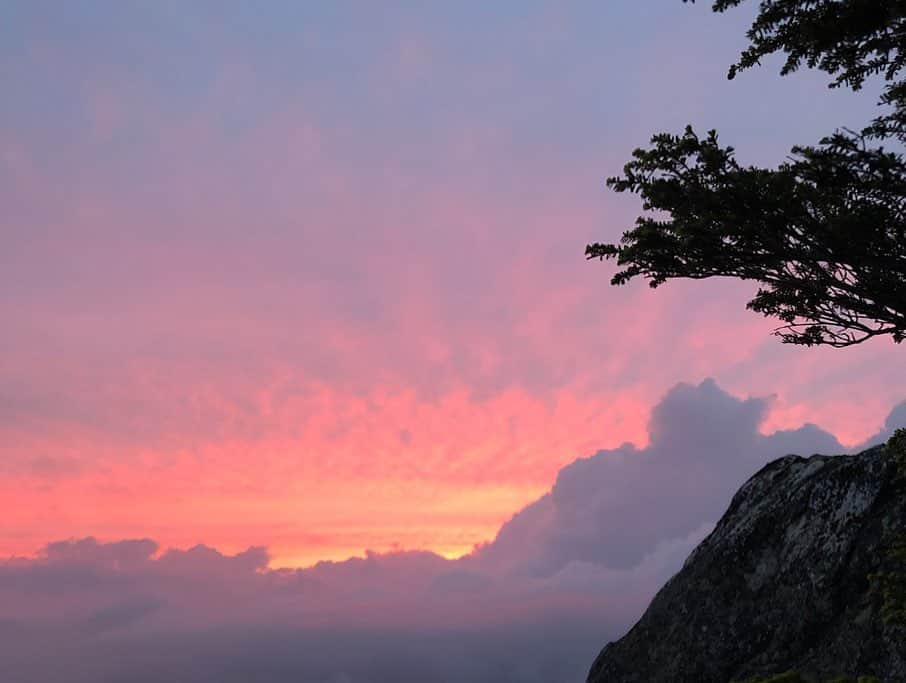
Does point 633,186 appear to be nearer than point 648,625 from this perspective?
Yes

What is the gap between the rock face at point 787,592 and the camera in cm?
1566

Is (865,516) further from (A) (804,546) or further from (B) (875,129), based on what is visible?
(B) (875,129)

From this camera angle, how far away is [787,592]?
661 inches

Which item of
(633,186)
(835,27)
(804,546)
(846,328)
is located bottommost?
(804,546)

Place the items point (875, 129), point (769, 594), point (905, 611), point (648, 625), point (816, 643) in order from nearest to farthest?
point (905, 611) → point (875, 129) → point (816, 643) → point (769, 594) → point (648, 625)

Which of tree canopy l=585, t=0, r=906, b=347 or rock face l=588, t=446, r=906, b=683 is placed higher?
tree canopy l=585, t=0, r=906, b=347

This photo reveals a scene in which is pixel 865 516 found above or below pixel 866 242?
below

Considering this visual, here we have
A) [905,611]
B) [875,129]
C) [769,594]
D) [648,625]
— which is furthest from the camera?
[648,625]

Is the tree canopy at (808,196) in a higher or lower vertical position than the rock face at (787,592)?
higher

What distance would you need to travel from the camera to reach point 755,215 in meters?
14.6

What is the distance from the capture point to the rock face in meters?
15.7

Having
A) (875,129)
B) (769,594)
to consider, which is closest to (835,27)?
(875,129)

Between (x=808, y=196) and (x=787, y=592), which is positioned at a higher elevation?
(x=808, y=196)

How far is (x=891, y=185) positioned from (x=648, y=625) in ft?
31.8
